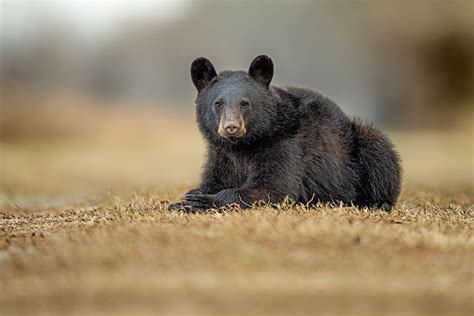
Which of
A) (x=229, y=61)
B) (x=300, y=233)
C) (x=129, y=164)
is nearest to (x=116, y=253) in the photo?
(x=300, y=233)

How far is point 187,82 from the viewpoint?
4938 cm

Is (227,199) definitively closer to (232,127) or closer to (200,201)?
(200,201)

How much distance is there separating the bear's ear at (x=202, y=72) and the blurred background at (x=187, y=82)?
3982 mm

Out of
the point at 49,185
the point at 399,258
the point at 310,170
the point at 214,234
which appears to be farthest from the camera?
the point at 49,185

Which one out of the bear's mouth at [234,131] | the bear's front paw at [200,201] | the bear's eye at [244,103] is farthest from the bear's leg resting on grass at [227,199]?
the bear's eye at [244,103]

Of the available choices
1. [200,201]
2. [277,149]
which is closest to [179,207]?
[200,201]

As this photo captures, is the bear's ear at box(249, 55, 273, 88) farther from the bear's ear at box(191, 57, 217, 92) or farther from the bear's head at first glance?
the bear's ear at box(191, 57, 217, 92)

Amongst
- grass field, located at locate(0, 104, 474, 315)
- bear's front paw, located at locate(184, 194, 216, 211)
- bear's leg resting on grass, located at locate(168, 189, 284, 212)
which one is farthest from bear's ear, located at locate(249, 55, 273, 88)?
grass field, located at locate(0, 104, 474, 315)

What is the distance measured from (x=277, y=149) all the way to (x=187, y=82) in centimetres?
4106

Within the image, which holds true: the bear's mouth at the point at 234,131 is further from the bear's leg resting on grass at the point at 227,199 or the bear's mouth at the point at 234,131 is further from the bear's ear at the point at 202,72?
the bear's ear at the point at 202,72

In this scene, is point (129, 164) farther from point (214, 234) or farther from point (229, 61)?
point (229, 61)

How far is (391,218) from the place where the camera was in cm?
802

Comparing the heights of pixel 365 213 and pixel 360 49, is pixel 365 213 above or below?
below

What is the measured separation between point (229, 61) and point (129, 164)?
28.5m
